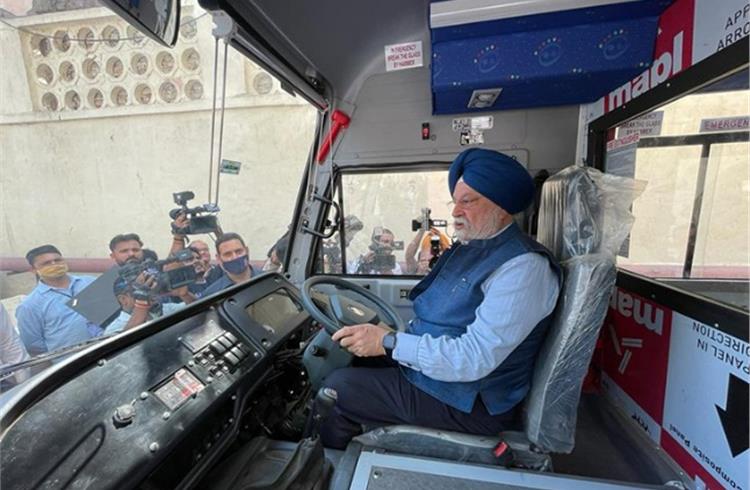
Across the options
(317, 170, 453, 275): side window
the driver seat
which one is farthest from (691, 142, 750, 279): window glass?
(317, 170, 453, 275): side window

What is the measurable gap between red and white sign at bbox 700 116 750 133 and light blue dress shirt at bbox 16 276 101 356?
244 centimetres

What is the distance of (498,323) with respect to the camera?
112 cm

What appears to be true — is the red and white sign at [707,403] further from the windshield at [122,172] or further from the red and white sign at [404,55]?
the windshield at [122,172]

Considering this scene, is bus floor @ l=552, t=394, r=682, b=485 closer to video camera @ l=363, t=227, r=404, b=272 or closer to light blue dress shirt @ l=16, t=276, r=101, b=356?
video camera @ l=363, t=227, r=404, b=272

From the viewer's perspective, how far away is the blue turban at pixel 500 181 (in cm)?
129

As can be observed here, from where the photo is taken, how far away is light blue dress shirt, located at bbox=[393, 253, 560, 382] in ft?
3.68

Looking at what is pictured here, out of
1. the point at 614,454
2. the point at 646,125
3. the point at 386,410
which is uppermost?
the point at 646,125

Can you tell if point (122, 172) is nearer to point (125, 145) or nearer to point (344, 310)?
point (125, 145)

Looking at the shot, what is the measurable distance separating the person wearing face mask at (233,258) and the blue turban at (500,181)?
1603 mm

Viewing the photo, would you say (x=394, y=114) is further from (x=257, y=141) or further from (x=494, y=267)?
(x=494, y=267)

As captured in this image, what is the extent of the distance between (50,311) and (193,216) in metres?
0.93

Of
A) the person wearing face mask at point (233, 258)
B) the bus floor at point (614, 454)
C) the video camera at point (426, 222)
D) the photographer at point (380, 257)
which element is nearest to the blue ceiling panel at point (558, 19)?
the video camera at point (426, 222)

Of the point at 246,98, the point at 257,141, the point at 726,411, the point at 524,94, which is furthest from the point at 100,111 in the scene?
the point at 726,411

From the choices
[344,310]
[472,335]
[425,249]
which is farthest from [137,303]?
[425,249]
